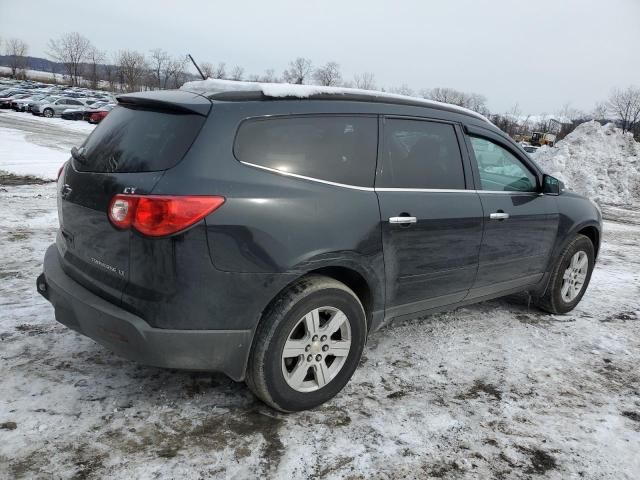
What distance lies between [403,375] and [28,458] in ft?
7.39

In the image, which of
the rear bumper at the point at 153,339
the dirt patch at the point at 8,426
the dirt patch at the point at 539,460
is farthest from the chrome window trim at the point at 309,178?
the dirt patch at the point at 8,426

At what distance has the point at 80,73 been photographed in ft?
331

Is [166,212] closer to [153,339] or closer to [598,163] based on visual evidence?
[153,339]

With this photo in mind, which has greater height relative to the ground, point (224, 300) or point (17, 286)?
point (224, 300)

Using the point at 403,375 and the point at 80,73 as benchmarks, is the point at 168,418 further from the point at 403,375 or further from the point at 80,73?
the point at 80,73

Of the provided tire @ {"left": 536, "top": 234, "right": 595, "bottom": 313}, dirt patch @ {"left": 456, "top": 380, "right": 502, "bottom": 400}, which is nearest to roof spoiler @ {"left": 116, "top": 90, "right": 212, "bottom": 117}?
dirt patch @ {"left": 456, "top": 380, "right": 502, "bottom": 400}

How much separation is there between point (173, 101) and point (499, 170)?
2.72m

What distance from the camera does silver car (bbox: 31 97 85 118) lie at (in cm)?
3600

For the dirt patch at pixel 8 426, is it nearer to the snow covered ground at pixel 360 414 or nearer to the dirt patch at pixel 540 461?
the snow covered ground at pixel 360 414

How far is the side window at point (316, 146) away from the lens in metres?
2.68

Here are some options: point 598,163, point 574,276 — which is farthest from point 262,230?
point 598,163

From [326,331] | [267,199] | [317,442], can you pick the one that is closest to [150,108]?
[267,199]

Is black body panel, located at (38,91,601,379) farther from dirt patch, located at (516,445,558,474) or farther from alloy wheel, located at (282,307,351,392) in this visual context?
dirt patch, located at (516,445,558,474)

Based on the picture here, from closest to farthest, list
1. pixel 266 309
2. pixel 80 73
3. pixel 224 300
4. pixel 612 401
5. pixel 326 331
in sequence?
pixel 224 300, pixel 266 309, pixel 326 331, pixel 612 401, pixel 80 73
